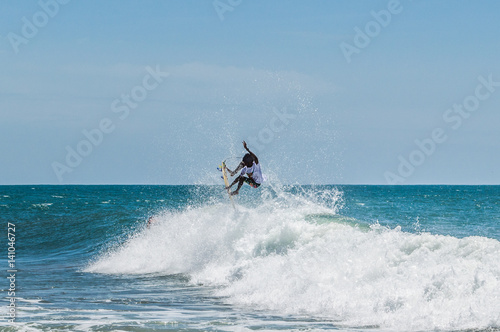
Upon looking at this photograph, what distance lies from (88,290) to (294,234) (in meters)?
5.25

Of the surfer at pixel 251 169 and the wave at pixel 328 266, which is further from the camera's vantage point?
the surfer at pixel 251 169

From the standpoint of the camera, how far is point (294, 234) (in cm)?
1598

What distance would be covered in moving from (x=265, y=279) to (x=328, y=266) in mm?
1637

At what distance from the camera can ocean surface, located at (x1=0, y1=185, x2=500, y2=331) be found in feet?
33.2

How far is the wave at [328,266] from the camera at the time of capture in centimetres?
1009

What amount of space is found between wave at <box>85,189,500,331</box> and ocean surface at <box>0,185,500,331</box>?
3cm

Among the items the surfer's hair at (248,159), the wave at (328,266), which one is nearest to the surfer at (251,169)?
the surfer's hair at (248,159)

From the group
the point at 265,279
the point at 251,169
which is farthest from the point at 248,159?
the point at 265,279

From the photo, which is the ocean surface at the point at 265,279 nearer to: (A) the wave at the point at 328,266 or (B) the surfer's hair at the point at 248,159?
(A) the wave at the point at 328,266

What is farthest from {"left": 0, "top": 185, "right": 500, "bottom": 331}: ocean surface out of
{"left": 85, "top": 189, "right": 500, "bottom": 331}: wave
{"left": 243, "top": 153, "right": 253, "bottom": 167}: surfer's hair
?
{"left": 243, "top": 153, "right": 253, "bottom": 167}: surfer's hair

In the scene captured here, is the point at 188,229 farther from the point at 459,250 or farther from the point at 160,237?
the point at 459,250

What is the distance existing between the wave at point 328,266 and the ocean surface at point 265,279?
0.03 meters

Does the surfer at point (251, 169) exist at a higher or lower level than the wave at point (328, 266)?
higher

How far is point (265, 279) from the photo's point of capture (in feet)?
45.3
